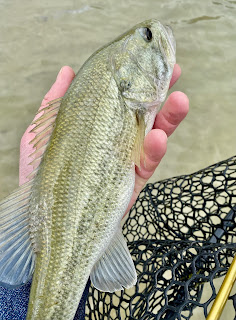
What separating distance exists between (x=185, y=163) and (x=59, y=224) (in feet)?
7.80

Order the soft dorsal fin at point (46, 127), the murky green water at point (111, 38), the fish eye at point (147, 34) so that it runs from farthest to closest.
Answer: the murky green water at point (111, 38) → the fish eye at point (147, 34) → the soft dorsal fin at point (46, 127)

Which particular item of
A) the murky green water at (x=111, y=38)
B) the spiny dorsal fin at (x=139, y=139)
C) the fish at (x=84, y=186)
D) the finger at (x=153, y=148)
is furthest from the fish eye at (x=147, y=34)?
the murky green water at (x=111, y=38)

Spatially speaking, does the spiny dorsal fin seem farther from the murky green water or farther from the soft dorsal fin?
the murky green water

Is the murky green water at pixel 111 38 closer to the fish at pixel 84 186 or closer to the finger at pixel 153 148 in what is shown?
the finger at pixel 153 148

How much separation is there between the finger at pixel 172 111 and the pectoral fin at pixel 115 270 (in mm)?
827

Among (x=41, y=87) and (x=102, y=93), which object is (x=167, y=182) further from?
(x=41, y=87)

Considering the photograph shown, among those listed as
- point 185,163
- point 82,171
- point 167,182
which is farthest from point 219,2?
point 82,171

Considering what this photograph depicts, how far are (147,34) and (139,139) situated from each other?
67 cm

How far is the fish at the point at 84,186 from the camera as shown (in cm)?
161

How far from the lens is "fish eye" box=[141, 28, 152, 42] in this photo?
6.22ft

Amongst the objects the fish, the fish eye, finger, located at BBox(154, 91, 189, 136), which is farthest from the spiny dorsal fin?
the fish eye

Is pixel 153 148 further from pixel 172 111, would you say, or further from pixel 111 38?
pixel 111 38

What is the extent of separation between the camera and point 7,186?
3443 millimetres

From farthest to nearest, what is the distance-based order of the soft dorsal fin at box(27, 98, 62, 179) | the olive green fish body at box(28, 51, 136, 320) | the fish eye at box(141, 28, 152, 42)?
1. the fish eye at box(141, 28, 152, 42)
2. the soft dorsal fin at box(27, 98, 62, 179)
3. the olive green fish body at box(28, 51, 136, 320)
